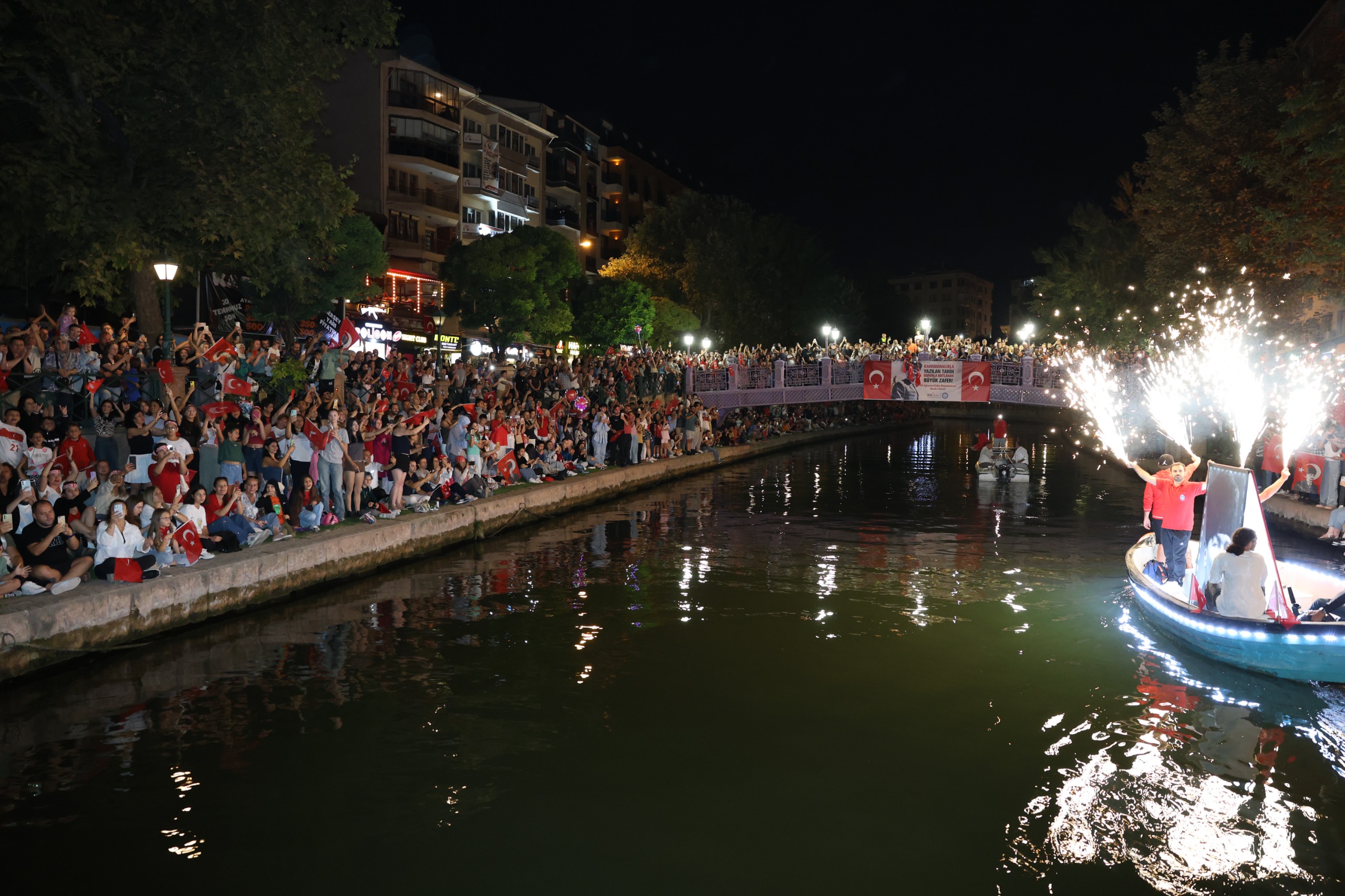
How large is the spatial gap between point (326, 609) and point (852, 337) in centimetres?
7124

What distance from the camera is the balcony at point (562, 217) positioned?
70.9 m

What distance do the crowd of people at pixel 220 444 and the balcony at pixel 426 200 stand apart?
29.0 metres

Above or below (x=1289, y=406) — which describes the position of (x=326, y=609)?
below

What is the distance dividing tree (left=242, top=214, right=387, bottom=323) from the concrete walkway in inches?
470

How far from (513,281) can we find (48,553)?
39.1 meters

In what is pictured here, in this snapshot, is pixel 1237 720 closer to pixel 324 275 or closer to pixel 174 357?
pixel 174 357

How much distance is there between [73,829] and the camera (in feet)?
25.5

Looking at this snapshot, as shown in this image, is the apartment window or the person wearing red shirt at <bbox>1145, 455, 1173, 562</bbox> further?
the apartment window

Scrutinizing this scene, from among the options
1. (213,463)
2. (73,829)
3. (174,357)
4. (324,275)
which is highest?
(324,275)

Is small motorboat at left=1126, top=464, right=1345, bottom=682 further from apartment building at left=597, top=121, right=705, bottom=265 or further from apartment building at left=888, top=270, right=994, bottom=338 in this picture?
apartment building at left=888, top=270, right=994, bottom=338

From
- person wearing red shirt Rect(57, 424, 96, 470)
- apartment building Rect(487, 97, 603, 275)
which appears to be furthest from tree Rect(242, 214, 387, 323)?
apartment building Rect(487, 97, 603, 275)

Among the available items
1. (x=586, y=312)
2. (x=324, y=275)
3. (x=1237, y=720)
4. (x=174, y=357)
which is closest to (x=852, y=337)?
(x=586, y=312)

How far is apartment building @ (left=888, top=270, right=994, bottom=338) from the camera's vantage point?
184750mm

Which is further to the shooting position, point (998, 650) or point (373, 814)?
point (998, 650)
